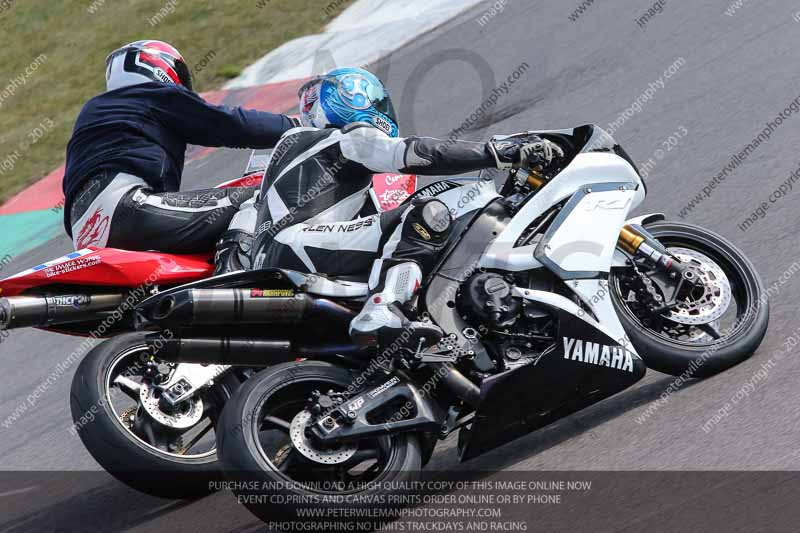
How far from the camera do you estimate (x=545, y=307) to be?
4.47 m

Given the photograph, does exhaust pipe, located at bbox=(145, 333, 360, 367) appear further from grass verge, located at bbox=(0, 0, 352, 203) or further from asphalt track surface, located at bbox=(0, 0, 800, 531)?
grass verge, located at bbox=(0, 0, 352, 203)

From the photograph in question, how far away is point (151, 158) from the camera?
5.86m

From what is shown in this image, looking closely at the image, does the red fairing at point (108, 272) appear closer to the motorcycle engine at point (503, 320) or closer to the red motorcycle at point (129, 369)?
the red motorcycle at point (129, 369)

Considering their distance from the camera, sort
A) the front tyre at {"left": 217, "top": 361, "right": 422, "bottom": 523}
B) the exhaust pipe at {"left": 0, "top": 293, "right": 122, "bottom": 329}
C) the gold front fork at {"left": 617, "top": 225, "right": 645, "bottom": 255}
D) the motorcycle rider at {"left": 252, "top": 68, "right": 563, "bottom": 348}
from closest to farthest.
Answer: the front tyre at {"left": 217, "top": 361, "right": 422, "bottom": 523} → the motorcycle rider at {"left": 252, "top": 68, "right": 563, "bottom": 348} → the exhaust pipe at {"left": 0, "top": 293, "right": 122, "bottom": 329} → the gold front fork at {"left": 617, "top": 225, "right": 645, "bottom": 255}

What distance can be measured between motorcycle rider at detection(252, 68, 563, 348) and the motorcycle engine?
210 millimetres

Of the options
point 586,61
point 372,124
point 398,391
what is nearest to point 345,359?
point 398,391

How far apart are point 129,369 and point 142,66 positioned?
6.31 feet

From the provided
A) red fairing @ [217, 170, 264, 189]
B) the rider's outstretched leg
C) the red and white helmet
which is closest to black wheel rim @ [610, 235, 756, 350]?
the rider's outstretched leg

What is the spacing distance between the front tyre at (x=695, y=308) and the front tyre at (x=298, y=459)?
3.93 ft

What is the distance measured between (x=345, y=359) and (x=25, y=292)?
1.48m

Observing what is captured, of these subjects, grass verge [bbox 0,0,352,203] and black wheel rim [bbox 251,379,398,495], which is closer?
black wheel rim [bbox 251,379,398,495]

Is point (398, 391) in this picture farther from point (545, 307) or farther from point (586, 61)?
point (586, 61)

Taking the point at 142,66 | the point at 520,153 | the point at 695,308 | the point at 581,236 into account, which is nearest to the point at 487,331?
the point at 581,236

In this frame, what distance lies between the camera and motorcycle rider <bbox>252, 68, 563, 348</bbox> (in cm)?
433
